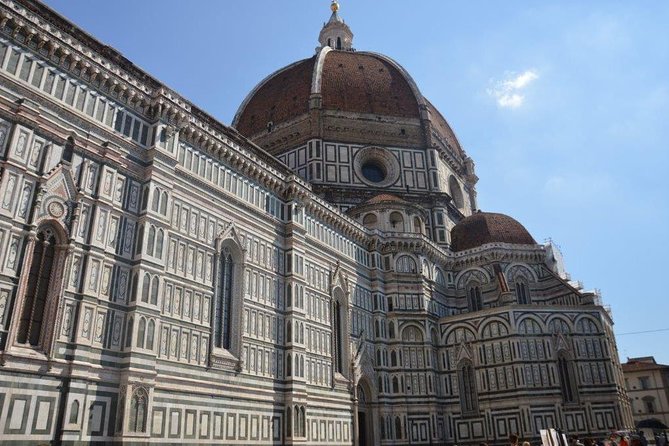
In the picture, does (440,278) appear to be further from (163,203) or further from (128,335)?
(128,335)

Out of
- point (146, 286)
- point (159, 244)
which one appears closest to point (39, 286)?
point (146, 286)

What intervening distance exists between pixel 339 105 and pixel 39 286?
97.0 ft

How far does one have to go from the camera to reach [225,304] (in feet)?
73.2

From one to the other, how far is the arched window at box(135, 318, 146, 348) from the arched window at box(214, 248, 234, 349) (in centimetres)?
379

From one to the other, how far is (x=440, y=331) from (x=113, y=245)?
21.7 meters

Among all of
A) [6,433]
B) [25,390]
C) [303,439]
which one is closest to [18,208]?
[25,390]

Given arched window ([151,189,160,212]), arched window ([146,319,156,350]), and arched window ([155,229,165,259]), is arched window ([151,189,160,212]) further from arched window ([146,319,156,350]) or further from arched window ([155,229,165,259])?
arched window ([146,319,156,350])

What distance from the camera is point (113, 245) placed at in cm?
1825

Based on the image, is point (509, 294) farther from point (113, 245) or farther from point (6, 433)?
point (6, 433)

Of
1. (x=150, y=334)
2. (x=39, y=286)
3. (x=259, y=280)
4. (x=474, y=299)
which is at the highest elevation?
(x=474, y=299)

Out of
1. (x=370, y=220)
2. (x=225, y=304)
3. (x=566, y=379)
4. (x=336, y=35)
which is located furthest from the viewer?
(x=336, y=35)

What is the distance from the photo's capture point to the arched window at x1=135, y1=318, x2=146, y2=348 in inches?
699

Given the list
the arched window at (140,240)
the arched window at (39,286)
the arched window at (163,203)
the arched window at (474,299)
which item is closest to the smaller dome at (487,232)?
the arched window at (474,299)

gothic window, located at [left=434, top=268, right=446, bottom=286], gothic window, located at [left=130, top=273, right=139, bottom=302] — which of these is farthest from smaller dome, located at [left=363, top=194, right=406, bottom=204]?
gothic window, located at [left=130, top=273, right=139, bottom=302]
